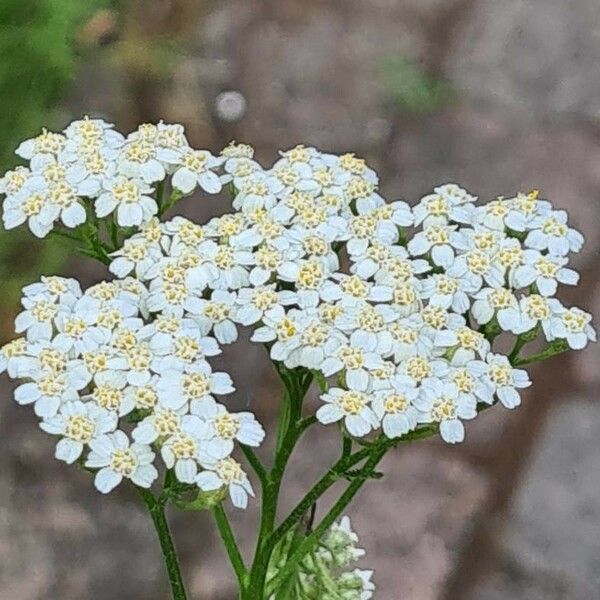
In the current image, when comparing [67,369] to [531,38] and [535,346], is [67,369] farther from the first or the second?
[531,38]

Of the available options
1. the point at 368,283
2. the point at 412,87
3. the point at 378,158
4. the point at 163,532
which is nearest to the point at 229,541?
the point at 163,532

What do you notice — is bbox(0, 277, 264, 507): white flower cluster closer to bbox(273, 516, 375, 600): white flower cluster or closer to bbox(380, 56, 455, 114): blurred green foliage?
bbox(273, 516, 375, 600): white flower cluster

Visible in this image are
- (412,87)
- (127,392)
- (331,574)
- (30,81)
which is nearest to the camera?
(127,392)

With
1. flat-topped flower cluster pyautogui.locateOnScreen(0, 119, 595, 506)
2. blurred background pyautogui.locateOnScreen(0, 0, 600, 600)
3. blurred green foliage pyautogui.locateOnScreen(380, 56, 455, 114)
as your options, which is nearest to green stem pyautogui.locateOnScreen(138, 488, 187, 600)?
flat-topped flower cluster pyautogui.locateOnScreen(0, 119, 595, 506)

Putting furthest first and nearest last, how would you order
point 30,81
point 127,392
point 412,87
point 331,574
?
point 412,87, point 30,81, point 331,574, point 127,392

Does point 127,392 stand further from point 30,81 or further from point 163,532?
point 30,81

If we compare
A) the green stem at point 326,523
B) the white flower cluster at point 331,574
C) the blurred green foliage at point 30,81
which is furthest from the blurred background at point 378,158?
the green stem at point 326,523
